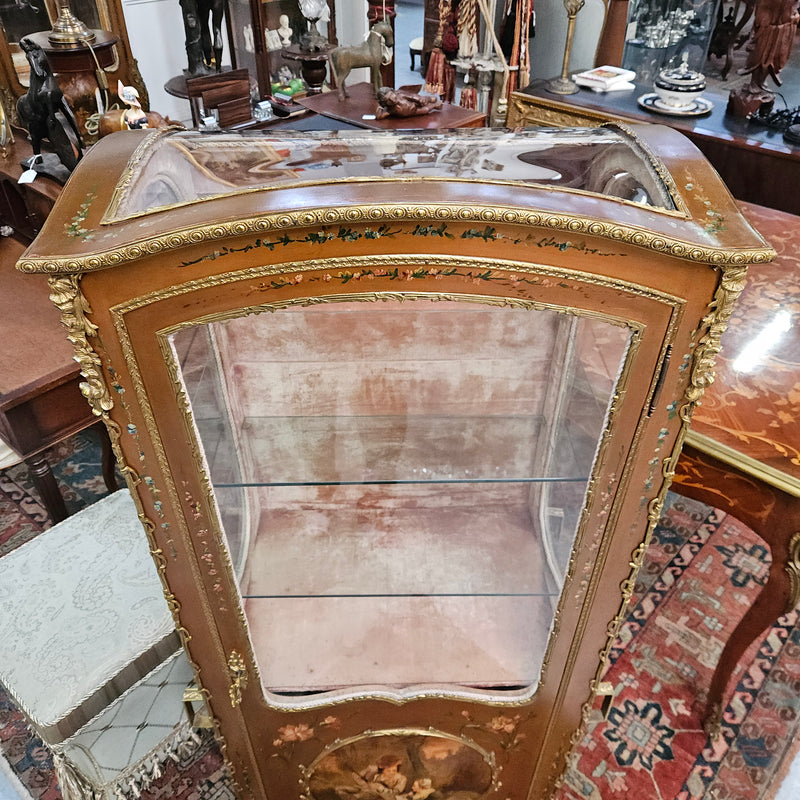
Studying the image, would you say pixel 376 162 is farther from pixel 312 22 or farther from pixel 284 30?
pixel 284 30

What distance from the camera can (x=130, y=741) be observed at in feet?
4.08

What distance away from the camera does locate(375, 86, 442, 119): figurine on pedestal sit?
80.7 inches

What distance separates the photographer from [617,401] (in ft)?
2.33

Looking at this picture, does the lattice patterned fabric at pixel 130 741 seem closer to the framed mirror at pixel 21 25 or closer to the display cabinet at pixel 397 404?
the display cabinet at pixel 397 404

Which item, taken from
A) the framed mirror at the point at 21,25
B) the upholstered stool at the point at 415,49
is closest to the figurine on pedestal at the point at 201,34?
the framed mirror at the point at 21,25

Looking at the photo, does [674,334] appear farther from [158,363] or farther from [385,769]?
[385,769]

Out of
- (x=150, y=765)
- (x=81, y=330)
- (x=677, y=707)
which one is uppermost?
(x=81, y=330)

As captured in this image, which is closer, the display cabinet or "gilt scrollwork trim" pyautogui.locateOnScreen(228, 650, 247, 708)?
the display cabinet

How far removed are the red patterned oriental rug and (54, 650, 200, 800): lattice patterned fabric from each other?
260mm

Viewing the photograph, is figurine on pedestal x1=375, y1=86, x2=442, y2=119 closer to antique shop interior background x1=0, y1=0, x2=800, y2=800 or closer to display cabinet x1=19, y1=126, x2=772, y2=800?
antique shop interior background x1=0, y1=0, x2=800, y2=800

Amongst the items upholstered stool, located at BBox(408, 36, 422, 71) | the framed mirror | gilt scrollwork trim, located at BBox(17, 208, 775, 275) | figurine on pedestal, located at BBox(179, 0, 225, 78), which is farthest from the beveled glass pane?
upholstered stool, located at BBox(408, 36, 422, 71)

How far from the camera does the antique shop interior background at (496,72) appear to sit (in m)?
2.10

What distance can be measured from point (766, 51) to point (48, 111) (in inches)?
87.6

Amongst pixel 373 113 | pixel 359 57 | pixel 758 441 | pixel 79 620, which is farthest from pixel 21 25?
pixel 758 441
